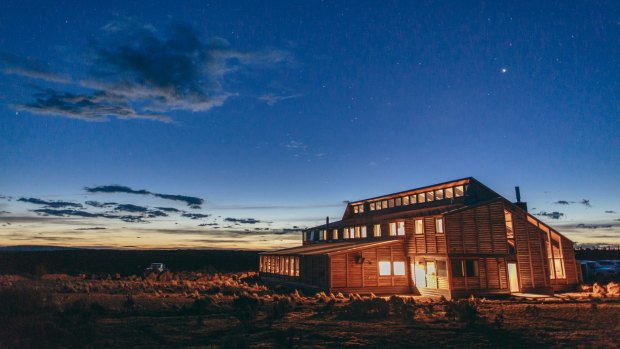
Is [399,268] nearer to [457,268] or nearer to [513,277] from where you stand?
[457,268]

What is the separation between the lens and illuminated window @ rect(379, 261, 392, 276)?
31.5 metres

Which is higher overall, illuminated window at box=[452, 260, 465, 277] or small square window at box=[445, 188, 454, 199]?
small square window at box=[445, 188, 454, 199]

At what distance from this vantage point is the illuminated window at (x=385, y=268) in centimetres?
3153

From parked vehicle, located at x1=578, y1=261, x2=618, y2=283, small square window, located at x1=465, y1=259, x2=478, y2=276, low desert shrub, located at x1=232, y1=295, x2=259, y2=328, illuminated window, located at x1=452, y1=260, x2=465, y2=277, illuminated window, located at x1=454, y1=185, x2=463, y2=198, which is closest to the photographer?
low desert shrub, located at x1=232, y1=295, x2=259, y2=328

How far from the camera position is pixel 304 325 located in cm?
1719

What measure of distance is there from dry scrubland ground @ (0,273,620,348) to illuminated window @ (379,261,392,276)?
26.4 feet

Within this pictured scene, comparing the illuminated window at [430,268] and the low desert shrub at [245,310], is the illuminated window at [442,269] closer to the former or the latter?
the illuminated window at [430,268]

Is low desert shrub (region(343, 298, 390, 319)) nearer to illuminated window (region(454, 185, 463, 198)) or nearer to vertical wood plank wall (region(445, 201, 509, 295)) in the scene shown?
vertical wood plank wall (region(445, 201, 509, 295))

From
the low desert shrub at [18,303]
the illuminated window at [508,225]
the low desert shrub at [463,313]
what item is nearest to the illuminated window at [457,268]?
the illuminated window at [508,225]

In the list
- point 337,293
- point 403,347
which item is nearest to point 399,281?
point 337,293

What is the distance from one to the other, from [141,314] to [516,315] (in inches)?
706

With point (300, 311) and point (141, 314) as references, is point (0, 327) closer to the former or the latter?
point (141, 314)

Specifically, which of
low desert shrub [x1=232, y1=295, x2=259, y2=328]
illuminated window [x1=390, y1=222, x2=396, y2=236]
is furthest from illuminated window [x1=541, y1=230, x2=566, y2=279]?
low desert shrub [x1=232, y1=295, x2=259, y2=328]

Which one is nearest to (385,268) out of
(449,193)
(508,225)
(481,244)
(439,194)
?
(481,244)
